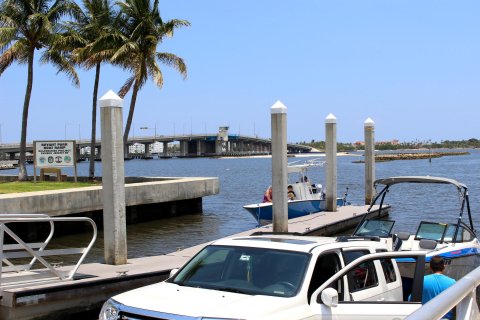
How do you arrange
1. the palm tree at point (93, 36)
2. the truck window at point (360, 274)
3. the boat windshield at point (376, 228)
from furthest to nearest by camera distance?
the palm tree at point (93, 36), the boat windshield at point (376, 228), the truck window at point (360, 274)

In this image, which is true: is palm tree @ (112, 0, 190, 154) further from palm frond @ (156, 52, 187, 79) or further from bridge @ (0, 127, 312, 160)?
bridge @ (0, 127, 312, 160)

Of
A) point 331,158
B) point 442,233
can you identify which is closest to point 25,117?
point 331,158

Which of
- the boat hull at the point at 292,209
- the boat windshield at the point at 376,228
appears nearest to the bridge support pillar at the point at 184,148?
the boat hull at the point at 292,209

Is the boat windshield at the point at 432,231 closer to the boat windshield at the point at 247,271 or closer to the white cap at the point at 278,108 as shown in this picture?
the white cap at the point at 278,108

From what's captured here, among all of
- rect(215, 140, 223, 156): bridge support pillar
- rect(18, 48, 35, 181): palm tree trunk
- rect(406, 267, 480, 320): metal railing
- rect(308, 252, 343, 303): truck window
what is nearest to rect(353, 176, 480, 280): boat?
rect(308, 252, 343, 303): truck window

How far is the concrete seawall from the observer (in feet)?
61.9

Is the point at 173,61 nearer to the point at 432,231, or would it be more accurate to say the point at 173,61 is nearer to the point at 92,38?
the point at 92,38

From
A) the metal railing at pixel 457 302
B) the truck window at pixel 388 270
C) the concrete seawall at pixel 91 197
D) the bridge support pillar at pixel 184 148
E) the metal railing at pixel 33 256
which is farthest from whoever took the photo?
the bridge support pillar at pixel 184 148

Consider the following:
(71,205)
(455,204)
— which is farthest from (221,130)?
(71,205)

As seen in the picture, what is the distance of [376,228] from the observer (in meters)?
13.4

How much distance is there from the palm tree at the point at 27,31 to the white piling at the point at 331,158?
14923 millimetres

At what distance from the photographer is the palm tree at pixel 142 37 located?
31000mm

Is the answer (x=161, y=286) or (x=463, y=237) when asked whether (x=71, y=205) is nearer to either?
(x=463, y=237)

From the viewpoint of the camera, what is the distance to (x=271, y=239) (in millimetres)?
7180
